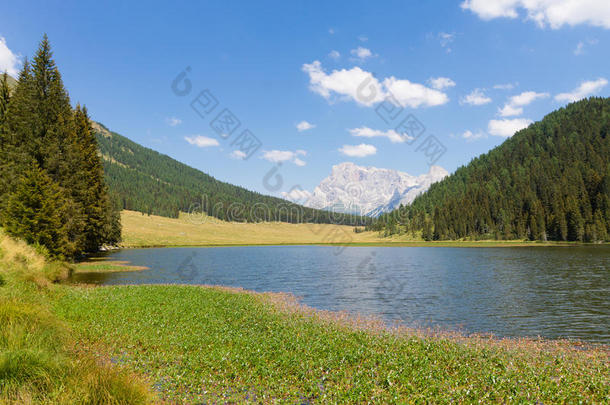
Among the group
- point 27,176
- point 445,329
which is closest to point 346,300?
point 445,329

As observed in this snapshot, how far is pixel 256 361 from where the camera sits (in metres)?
14.9

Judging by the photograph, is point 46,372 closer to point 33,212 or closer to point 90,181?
point 33,212

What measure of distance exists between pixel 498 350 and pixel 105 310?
24042 millimetres

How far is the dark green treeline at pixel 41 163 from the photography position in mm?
38500

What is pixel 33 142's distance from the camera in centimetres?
4394

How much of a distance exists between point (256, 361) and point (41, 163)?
46.2 metres

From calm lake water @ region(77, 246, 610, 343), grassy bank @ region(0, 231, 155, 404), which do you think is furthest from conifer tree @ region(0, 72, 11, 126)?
grassy bank @ region(0, 231, 155, 404)

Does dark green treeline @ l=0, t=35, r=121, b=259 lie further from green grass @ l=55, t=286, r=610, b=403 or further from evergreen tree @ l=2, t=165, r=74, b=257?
green grass @ l=55, t=286, r=610, b=403

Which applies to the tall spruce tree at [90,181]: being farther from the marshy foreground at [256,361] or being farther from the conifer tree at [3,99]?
the marshy foreground at [256,361]

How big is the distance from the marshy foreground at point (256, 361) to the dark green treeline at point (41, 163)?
1792 centimetres

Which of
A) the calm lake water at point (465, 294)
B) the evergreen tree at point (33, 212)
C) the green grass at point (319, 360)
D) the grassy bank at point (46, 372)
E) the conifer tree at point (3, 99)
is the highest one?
the conifer tree at point (3, 99)

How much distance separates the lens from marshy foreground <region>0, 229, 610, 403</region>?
31.4 feet

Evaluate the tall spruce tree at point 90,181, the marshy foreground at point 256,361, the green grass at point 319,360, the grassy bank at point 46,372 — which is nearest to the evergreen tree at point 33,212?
the tall spruce tree at point 90,181

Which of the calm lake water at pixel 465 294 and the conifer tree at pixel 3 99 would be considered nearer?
the calm lake water at pixel 465 294
